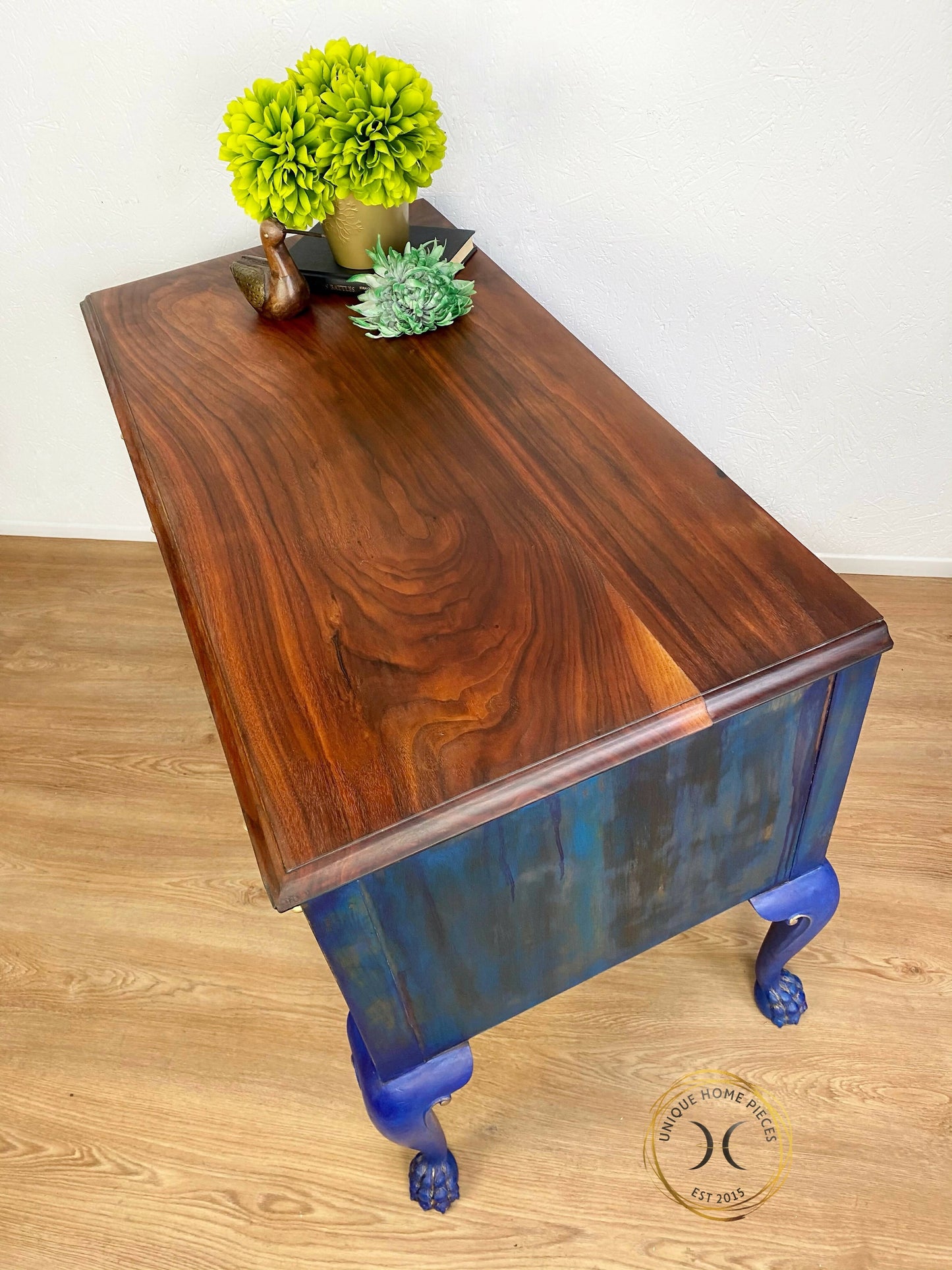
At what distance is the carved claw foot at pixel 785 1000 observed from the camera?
1.20 meters

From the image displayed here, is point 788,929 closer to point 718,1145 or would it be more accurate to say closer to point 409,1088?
point 718,1145

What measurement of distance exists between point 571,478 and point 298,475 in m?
0.28

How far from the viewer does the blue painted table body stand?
2.43ft

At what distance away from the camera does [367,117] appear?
3.48 ft

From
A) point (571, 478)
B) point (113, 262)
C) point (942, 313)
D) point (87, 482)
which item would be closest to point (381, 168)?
point (571, 478)

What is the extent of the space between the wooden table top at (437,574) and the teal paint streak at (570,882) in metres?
0.05

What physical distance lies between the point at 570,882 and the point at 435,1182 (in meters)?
0.50

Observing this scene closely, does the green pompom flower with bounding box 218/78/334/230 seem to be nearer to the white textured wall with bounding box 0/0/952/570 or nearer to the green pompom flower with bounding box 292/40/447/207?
the green pompom flower with bounding box 292/40/447/207

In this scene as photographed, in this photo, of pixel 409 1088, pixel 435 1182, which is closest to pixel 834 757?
pixel 409 1088

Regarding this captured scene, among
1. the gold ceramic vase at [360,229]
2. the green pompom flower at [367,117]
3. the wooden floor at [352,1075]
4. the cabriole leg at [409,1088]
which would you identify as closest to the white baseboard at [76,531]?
the wooden floor at [352,1075]

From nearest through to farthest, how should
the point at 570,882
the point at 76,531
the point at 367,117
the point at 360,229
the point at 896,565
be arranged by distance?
the point at 570,882, the point at 367,117, the point at 360,229, the point at 896,565, the point at 76,531

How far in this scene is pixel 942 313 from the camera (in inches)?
55.5

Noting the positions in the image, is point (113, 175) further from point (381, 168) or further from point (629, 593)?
point (629, 593)

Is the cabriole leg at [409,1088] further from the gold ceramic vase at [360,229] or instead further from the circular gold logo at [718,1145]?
the gold ceramic vase at [360,229]
